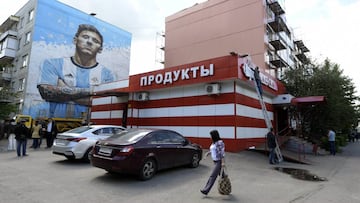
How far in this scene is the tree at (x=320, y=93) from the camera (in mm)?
19125

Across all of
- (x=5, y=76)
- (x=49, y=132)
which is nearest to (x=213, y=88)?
(x=49, y=132)

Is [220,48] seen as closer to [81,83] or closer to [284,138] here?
[284,138]

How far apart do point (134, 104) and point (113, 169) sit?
36.3 ft

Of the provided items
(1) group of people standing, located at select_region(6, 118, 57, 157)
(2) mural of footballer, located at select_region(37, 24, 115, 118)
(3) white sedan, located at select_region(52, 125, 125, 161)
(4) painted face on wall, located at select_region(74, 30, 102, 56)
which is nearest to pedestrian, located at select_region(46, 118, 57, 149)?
(1) group of people standing, located at select_region(6, 118, 57, 157)

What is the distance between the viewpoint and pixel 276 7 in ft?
88.9

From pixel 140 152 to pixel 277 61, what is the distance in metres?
23.2

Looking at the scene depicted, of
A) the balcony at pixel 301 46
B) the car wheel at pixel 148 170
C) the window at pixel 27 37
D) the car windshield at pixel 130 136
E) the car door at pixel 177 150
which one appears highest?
the balcony at pixel 301 46

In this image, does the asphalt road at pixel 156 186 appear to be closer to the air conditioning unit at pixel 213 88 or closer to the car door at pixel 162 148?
the car door at pixel 162 148

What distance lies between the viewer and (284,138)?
1753 cm

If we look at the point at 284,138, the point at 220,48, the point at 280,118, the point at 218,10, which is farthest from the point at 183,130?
the point at 218,10

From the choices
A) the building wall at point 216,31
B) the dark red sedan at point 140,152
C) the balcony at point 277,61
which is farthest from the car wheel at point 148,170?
the balcony at point 277,61

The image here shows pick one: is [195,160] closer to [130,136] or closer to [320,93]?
[130,136]

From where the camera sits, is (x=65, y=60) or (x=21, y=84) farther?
(x=65, y=60)

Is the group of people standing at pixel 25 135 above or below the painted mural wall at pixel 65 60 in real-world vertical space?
below
